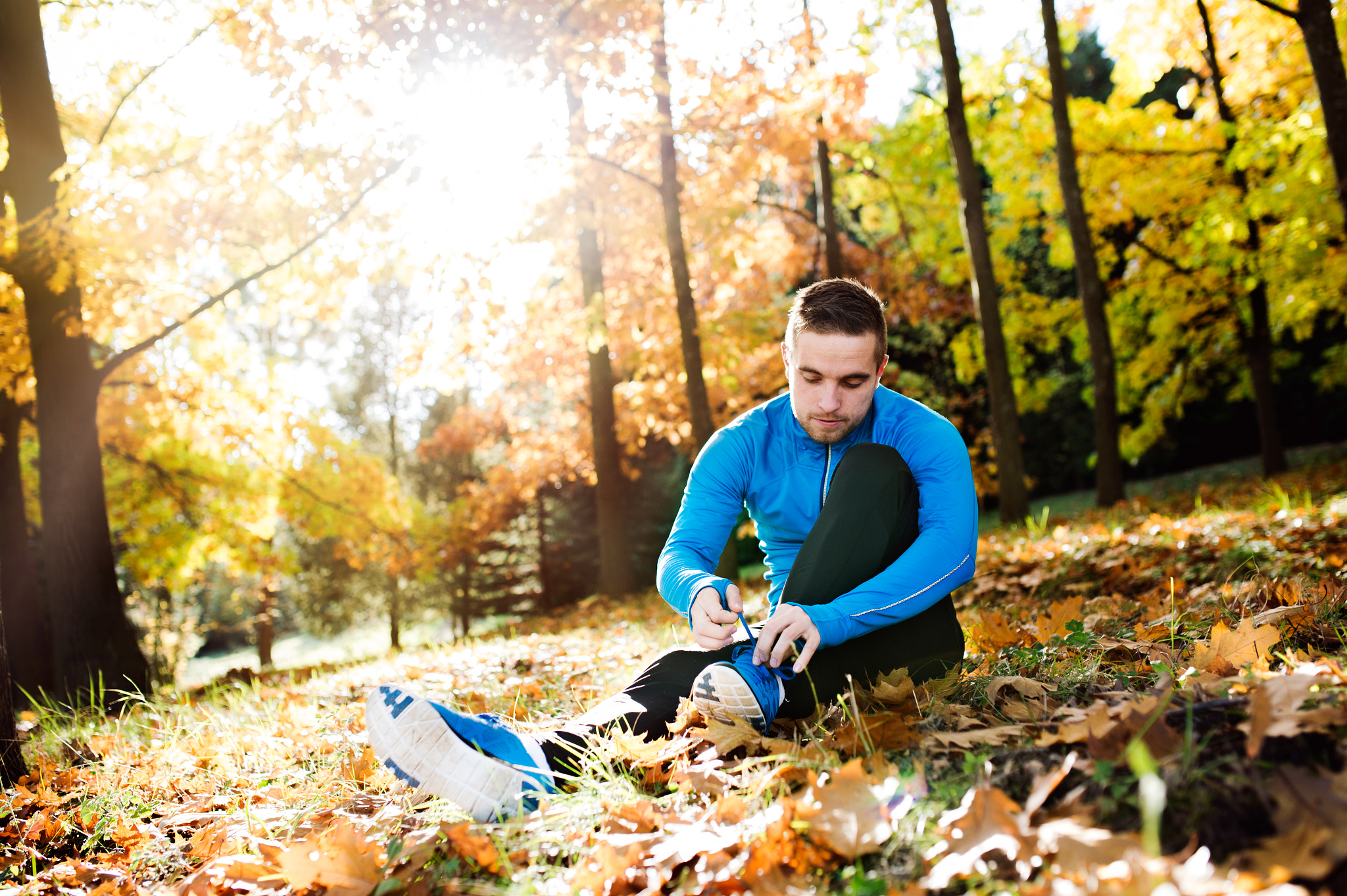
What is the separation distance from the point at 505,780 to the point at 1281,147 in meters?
9.00

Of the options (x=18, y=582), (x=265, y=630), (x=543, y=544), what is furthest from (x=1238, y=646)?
(x=265, y=630)

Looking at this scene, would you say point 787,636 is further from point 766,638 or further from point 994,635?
point 994,635

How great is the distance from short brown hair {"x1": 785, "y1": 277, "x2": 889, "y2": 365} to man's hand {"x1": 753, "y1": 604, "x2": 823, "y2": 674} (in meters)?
0.89

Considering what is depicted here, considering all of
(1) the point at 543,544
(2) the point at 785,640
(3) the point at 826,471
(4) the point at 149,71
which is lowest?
(1) the point at 543,544

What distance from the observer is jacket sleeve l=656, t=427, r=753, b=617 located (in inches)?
92.1

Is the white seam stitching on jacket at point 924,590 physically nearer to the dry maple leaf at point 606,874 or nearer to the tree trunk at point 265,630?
the dry maple leaf at point 606,874

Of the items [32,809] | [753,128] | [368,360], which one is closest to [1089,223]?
[753,128]

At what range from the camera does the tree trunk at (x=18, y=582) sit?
699 centimetres

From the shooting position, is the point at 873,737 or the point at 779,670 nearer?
the point at 873,737

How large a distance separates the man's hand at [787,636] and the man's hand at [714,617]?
11cm

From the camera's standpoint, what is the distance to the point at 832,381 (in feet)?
7.69

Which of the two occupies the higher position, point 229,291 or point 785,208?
point 785,208

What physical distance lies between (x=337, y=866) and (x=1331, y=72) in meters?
6.72

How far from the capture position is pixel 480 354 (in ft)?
33.2
